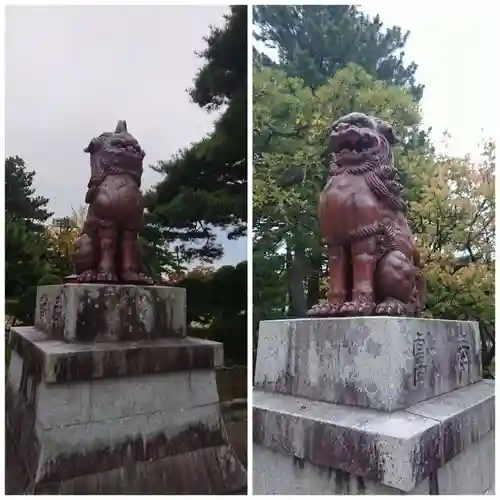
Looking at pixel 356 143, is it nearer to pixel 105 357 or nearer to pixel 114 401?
pixel 105 357

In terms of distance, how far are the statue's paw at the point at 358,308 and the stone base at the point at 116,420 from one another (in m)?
1.04

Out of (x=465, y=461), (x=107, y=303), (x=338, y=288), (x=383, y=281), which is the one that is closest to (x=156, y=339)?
(x=107, y=303)

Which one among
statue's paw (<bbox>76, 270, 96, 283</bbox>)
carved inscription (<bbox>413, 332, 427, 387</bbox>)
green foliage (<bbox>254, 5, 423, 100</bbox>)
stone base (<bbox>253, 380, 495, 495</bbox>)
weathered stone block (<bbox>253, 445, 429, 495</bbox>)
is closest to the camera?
stone base (<bbox>253, 380, 495, 495</bbox>)

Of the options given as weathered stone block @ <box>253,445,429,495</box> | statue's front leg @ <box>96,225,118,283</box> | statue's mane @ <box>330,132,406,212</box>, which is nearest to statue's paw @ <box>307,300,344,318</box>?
statue's mane @ <box>330,132,406,212</box>

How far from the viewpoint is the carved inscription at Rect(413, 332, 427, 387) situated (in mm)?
2348

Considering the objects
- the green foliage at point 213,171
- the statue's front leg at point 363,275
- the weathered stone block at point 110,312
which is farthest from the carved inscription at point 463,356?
the green foliage at point 213,171

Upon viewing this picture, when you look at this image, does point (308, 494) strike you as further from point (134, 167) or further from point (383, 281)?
point (134, 167)

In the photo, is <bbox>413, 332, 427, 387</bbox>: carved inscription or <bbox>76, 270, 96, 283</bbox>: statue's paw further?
<bbox>76, 270, 96, 283</bbox>: statue's paw

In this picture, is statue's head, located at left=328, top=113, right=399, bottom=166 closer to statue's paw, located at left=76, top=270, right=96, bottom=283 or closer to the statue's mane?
the statue's mane

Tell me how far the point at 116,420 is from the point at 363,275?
152cm

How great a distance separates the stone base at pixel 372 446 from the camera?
82.1 inches

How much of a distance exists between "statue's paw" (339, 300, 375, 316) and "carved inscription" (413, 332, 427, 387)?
24cm

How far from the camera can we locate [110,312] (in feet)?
9.79

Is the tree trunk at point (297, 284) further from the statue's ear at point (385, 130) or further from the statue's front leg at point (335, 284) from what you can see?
the statue's ear at point (385, 130)
